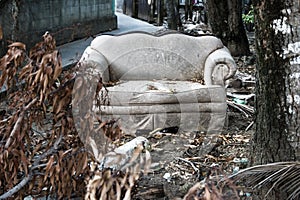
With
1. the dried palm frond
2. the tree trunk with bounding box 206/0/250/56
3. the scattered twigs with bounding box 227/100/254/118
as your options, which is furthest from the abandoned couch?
the tree trunk with bounding box 206/0/250/56

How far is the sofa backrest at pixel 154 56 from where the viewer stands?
5312 millimetres

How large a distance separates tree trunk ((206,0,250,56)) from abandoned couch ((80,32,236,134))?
3.41 m

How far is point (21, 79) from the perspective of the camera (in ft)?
6.68

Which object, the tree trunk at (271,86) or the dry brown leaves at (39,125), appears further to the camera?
the tree trunk at (271,86)

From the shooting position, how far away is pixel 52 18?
876cm

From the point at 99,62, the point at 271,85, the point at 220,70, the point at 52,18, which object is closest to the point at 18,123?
the point at 271,85

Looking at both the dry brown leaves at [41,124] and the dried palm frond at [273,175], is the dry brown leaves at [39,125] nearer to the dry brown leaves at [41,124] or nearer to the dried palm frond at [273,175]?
the dry brown leaves at [41,124]

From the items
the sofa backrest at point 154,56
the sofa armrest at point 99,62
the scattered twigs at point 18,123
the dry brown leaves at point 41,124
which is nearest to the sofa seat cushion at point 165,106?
the sofa armrest at point 99,62

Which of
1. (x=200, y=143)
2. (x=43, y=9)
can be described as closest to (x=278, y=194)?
(x=200, y=143)

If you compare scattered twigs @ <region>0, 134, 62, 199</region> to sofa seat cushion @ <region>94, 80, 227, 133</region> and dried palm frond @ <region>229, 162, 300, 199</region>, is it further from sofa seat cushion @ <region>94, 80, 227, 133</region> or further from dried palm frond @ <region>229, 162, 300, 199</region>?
sofa seat cushion @ <region>94, 80, 227, 133</region>

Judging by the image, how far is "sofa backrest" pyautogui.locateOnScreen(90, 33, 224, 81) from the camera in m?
5.31

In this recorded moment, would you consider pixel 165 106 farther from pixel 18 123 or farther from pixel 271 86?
pixel 18 123

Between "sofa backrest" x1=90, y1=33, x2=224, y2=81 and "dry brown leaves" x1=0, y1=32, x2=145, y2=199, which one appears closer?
A: "dry brown leaves" x1=0, y1=32, x2=145, y2=199

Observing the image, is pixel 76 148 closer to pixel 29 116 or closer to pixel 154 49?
pixel 29 116
